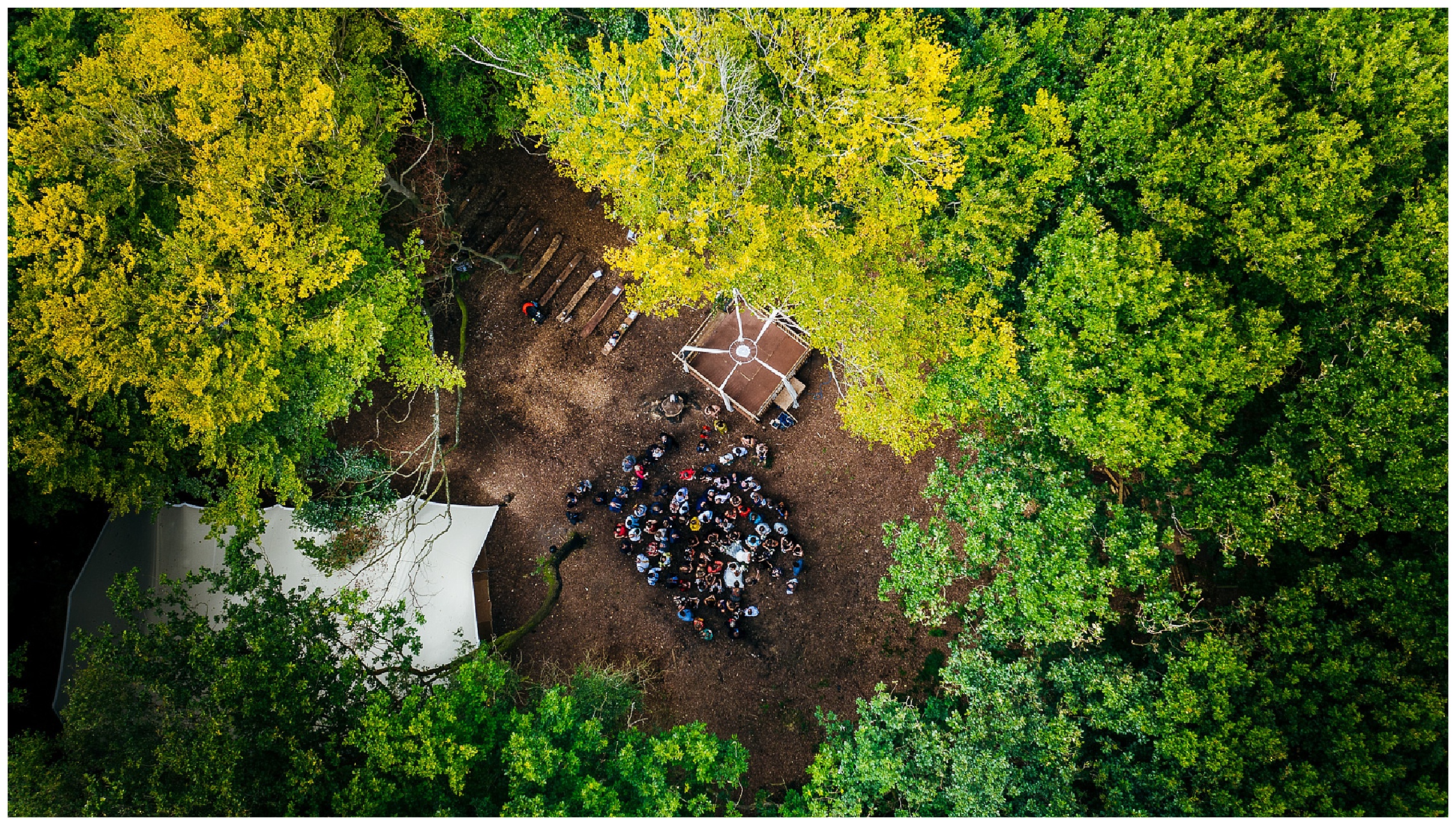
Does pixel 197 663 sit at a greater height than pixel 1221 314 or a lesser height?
lesser

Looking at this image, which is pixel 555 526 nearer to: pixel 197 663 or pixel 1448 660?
pixel 197 663

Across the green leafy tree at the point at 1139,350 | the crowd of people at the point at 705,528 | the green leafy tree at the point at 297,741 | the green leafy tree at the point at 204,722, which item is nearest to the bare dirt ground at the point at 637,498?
the crowd of people at the point at 705,528

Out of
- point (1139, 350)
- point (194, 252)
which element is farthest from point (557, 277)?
point (1139, 350)

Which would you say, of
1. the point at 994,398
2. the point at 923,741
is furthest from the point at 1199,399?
the point at 923,741

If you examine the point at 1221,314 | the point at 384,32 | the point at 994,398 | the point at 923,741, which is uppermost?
the point at 1221,314

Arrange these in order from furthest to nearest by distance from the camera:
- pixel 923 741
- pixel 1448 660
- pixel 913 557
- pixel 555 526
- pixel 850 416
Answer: pixel 555 526, pixel 850 416, pixel 913 557, pixel 923 741, pixel 1448 660

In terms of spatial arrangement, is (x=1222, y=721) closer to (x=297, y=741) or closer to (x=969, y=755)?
(x=969, y=755)

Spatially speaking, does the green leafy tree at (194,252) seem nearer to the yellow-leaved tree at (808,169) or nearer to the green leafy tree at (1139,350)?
the yellow-leaved tree at (808,169)
